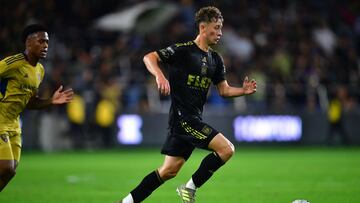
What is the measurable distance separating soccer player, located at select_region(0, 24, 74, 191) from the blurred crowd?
1390 cm

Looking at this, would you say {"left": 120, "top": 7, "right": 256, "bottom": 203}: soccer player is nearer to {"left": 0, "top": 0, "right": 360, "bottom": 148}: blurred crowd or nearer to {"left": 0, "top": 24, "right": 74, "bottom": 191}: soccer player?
{"left": 0, "top": 24, "right": 74, "bottom": 191}: soccer player

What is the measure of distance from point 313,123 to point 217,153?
17.4 m

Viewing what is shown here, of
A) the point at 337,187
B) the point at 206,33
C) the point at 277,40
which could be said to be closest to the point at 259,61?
the point at 277,40

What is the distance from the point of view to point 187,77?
9391 millimetres

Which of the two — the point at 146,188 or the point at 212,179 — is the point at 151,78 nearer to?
the point at 212,179

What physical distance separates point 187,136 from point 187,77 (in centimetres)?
73

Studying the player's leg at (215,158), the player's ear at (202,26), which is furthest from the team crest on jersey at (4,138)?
the player's ear at (202,26)

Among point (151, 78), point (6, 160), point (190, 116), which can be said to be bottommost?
point (151, 78)

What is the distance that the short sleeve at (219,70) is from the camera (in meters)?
9.81

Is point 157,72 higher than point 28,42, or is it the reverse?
point 28,42

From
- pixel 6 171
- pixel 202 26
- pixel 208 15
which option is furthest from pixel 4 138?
pixel 208 15

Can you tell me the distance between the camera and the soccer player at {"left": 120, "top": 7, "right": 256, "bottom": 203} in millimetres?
9180

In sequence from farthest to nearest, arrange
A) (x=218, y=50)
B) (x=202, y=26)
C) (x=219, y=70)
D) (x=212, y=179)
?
(x=218, y=50)
(x=212, y=179)
(x=219, y=70)
(x=202, y=26)

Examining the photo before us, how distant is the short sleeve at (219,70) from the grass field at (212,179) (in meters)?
2.11
